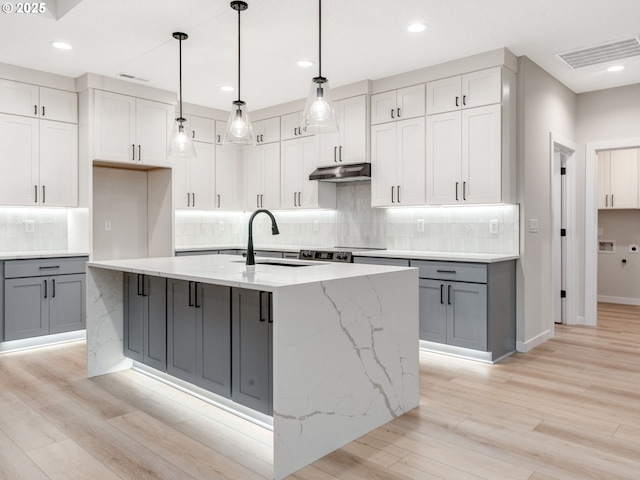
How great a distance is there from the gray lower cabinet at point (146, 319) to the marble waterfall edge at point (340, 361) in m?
1.43

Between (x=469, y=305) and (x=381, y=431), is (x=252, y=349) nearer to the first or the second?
(x=381, y=431)

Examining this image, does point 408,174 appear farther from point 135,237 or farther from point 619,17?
point 135,237

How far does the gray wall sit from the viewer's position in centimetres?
435

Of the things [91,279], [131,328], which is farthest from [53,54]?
[131,328]

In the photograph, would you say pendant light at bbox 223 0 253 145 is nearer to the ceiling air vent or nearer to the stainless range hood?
the stainless range hood

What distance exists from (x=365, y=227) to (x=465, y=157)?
5.18ft

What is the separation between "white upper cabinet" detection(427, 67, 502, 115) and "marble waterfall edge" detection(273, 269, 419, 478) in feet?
7.07

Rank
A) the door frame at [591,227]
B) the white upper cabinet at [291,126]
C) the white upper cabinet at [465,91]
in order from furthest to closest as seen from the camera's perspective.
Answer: the white upper cabinet at [291,126] → the door frame at [591,227] → the white upper cabinet at [465,91]

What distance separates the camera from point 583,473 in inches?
86.2

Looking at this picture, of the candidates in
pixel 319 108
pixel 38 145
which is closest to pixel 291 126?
pixel 38 145

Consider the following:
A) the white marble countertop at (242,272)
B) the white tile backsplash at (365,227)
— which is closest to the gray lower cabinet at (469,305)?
the white tile backsplash at (365,227)

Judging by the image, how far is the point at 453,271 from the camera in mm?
4109

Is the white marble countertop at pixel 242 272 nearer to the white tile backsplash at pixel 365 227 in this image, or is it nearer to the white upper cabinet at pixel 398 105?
the white tile backsplash at pixel 365 227

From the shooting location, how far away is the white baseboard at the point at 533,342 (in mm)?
4320
